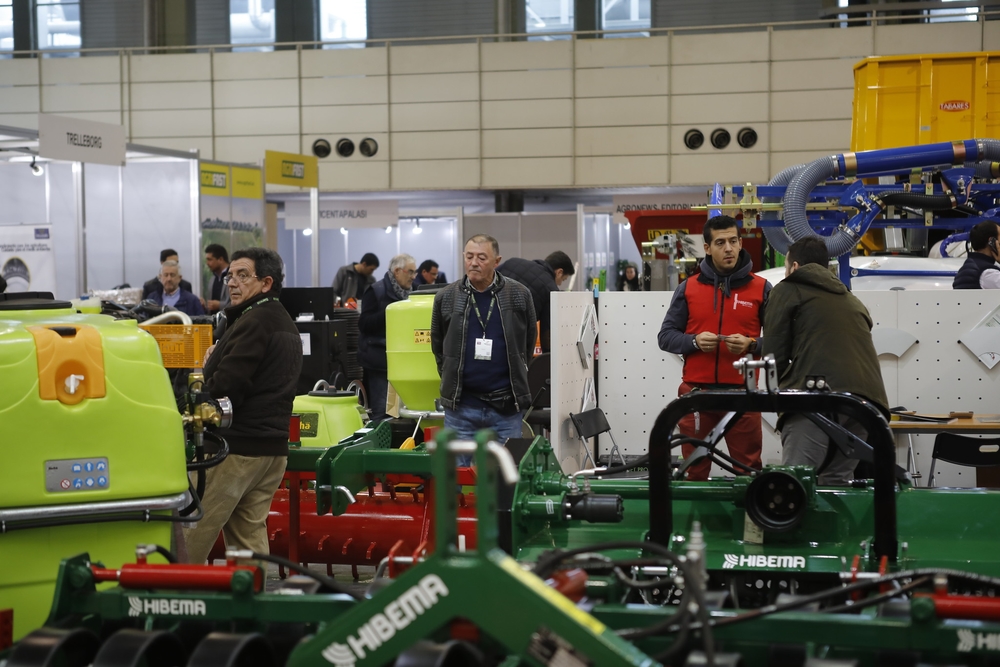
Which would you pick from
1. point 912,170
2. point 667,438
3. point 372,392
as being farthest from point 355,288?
point 667,438

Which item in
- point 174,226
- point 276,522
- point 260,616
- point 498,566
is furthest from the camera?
point 174,226

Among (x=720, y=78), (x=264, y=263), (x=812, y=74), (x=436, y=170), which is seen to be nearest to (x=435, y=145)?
(x=436, y=170)

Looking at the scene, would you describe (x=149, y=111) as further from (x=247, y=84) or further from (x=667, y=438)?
(x=667, y=438)

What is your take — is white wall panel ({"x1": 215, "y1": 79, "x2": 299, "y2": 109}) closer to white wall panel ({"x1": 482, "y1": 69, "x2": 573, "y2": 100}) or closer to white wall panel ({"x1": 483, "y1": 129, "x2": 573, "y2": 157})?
white wall panel ({"x1": 482, "y1": 69, "x2": 573, "y2": 100})

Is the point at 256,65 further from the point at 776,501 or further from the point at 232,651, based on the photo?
the point at 232,651

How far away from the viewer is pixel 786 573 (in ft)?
10.9

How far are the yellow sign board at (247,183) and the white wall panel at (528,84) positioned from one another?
20.7ft

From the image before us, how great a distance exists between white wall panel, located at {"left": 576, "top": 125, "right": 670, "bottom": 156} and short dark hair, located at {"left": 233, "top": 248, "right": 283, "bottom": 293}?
15.8 meters

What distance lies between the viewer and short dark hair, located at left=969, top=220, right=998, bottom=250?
7.02 meters

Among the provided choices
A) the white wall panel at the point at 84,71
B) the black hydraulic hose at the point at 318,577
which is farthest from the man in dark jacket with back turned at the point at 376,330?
the white wall panel at the point at 84,71

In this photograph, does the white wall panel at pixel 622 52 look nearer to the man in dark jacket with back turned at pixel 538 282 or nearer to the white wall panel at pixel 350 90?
the white wall panel at pixel 350 90

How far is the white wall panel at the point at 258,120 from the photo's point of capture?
66.9 feet

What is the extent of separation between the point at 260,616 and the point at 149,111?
19665mm

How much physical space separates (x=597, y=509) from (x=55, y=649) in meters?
1.61
